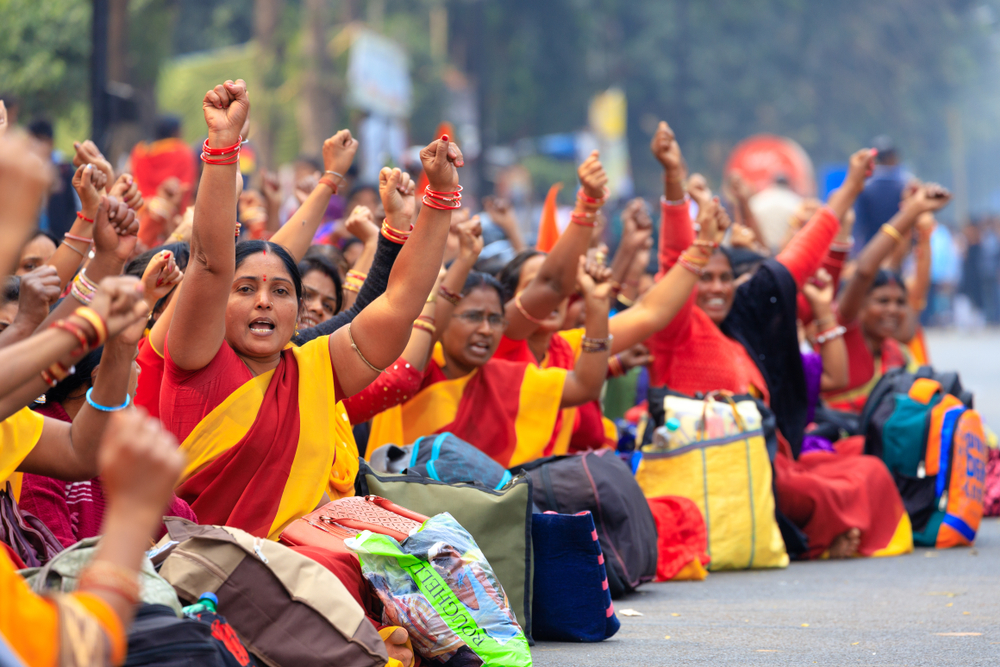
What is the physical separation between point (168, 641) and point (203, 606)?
1.23 ft

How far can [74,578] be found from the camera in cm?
269

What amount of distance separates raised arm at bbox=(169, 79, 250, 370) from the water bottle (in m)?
0.69

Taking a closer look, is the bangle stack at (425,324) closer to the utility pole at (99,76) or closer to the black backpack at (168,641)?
the black backpack at (168,641)

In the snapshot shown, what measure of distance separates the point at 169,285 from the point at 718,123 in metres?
32.2

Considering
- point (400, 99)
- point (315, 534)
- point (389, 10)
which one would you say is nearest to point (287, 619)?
point (315, 534)

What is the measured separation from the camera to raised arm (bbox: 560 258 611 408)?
5.03 m

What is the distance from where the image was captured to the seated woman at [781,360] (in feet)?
19.1

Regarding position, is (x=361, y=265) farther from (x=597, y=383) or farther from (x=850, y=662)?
(x=850, y=662)

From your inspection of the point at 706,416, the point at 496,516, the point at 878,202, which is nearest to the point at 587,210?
the point at 706,416

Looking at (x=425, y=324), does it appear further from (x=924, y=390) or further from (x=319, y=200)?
(x=924, y=390)

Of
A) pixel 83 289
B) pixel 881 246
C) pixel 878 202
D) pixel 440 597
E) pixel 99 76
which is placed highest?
pixel 99 76

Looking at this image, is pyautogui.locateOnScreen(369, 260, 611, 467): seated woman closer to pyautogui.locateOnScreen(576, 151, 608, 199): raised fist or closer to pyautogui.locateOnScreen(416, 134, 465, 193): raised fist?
pyautogui.locateOnScreen(576, 151, 608, 199): raised fist

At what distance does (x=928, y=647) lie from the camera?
13.4 feet

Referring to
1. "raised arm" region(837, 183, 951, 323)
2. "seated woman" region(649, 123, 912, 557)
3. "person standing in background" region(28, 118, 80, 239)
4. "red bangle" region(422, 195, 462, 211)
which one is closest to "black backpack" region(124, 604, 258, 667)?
"red bangle" region(422, 195, 462, 211)
